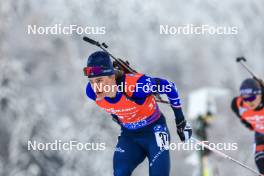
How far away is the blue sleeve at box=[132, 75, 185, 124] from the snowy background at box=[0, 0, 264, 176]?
1369 centimetres

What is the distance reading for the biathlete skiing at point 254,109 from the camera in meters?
7.54

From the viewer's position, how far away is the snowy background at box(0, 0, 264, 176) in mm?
24188

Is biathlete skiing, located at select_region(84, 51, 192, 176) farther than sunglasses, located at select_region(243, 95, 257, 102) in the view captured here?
No

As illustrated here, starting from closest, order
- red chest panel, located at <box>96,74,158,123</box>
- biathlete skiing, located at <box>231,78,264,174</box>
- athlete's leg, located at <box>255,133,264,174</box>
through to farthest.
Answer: red chest panel, located at <box>96,74,158,123</box> → biathlete skiing, located at <box>231,78,264,174</box> → athlete's leg, located at <box>255,133,264,174</box>

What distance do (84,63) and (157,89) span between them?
76.4 feet

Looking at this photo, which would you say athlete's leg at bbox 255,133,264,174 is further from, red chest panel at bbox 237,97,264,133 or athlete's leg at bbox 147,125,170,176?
athlete's leg at bbox 147,125,170,176

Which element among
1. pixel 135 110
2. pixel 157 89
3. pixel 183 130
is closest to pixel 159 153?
pixel 183 130

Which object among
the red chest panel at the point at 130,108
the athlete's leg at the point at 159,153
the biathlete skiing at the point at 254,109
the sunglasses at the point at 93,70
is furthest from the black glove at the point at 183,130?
the biathlete skiing at the point at 254,109

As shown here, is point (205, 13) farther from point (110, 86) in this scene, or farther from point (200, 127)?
point (110, 86)

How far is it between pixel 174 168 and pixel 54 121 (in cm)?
566

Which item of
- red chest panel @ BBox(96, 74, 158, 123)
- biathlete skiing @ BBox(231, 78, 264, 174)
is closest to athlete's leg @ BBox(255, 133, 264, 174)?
biathlete skiing @ BBox(231, 78, 264, 174)

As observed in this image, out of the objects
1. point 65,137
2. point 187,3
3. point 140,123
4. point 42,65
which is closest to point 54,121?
point 65,137

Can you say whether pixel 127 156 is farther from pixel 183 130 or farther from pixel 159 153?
pixel 183 130

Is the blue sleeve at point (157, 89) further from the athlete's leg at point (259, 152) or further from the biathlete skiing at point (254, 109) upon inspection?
the athlete's leg at point (259, 152)
